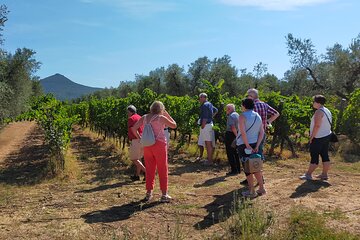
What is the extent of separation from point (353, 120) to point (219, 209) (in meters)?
9.25

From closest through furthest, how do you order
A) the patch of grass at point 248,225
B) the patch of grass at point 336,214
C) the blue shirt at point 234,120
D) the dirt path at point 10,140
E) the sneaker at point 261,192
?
the patch of grass at point 248,225, the patch of grass at point 336,214, the sneaker at point 261,192, the blue shirt at point 234,120, the dirt path at point 10,140

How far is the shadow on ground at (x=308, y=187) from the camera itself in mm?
6637

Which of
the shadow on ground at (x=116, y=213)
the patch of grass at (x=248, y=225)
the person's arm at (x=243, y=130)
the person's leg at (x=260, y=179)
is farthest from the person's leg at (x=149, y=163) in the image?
the patch of grass at (x=248, y=225)

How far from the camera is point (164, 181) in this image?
6723 millimetres

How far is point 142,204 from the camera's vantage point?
22.0ft

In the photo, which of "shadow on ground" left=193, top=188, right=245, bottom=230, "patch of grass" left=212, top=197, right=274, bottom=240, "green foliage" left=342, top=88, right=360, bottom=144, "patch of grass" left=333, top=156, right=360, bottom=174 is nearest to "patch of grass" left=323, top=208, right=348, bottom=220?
"patch of grass" left=212, top=197, right=274, bottom=240

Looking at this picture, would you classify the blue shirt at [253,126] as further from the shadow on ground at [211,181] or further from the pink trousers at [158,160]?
the shadow on ground at [211,181]

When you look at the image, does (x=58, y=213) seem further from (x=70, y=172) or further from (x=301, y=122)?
(x=301, y=122)

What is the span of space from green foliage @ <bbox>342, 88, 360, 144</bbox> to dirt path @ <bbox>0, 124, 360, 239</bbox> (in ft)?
16.8

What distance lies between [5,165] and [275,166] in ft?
27.7

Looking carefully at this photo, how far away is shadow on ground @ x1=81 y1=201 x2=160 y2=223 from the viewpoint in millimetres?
6047

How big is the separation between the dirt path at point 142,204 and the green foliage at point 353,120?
512 centimetres

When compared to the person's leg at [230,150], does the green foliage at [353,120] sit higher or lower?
higher

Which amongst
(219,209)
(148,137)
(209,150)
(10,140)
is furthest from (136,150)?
(10,140)
